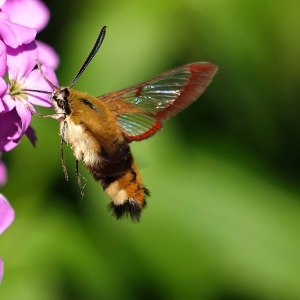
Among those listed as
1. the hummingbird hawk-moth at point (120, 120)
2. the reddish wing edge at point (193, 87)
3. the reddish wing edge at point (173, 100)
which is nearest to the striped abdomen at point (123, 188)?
the hummingbird hawk-moth at point (120, 120)

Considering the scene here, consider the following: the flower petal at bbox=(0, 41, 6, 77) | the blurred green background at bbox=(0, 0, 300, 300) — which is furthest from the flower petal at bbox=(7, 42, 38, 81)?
the blurred green background at bbox=(0, 0, 300, 300)

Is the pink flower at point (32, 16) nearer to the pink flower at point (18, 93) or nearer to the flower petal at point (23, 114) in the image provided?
the pink flower at point (18, 93)

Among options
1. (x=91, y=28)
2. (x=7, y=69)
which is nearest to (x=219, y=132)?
(x=91, y=28)

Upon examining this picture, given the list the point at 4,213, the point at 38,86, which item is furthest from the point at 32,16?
the point at 4,213

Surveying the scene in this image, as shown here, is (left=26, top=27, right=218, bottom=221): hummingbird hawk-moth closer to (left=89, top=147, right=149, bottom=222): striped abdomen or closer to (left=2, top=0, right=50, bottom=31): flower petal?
(left=89, top=147, right=149, bottom=222): striped abdomen

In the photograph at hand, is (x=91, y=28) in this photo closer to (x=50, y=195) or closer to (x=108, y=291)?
(x=50, y=195)
